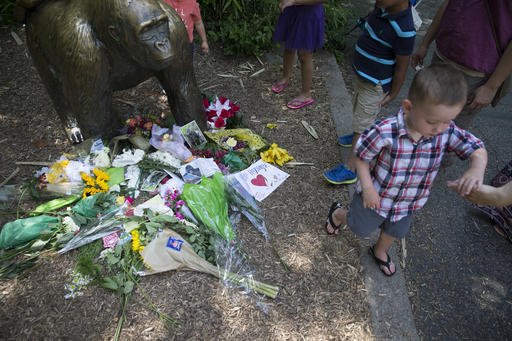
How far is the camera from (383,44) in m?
2.34

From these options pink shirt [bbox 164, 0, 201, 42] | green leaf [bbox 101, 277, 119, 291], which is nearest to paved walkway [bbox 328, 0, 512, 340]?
green leaf [bbox 101, 277, 119, 291]

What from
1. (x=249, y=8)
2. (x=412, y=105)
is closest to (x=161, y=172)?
(x=412, y=105)

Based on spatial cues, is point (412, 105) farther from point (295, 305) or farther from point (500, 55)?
point (295, 305)

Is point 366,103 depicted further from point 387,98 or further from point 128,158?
point 128,158

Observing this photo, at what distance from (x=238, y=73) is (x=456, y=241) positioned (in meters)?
2.72

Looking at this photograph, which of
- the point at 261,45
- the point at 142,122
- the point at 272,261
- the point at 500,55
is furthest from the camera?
the point at 261,45

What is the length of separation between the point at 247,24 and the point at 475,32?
280 cm

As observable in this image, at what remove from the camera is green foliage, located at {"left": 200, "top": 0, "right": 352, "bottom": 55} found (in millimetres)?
4188

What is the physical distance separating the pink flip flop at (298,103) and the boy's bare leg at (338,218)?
1.47 m

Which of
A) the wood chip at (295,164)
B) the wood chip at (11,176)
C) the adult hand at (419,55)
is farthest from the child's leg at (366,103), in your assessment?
the wood chip at (11,176)

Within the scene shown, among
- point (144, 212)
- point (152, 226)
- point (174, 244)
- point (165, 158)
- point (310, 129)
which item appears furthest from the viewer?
point (310, 129)

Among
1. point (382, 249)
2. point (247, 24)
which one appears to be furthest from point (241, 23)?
point (382, 249)

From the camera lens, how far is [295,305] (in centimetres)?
213

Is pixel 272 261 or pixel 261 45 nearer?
pixel 272 261
